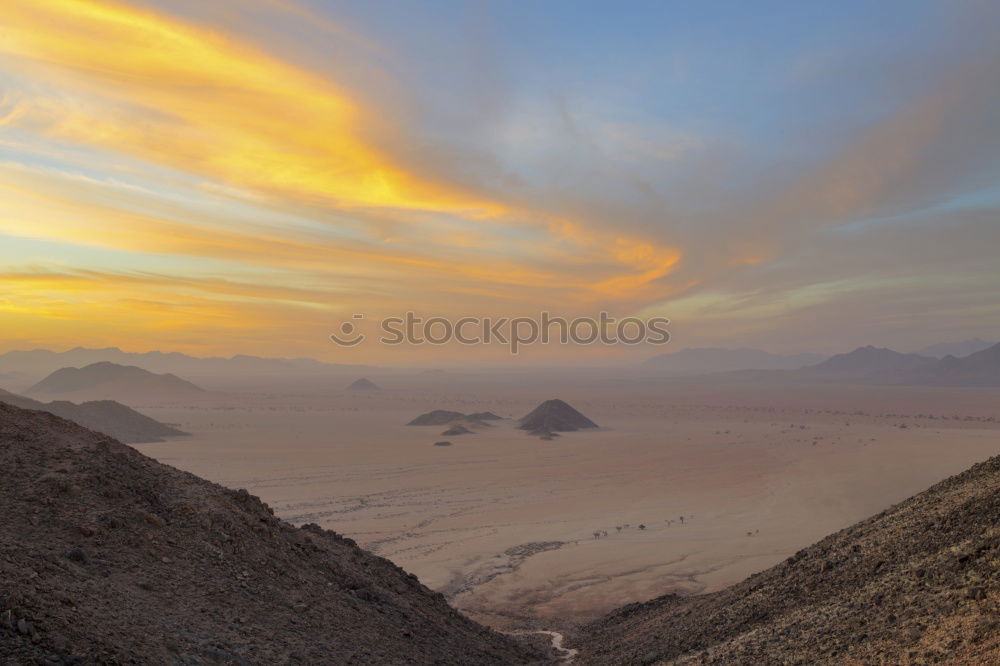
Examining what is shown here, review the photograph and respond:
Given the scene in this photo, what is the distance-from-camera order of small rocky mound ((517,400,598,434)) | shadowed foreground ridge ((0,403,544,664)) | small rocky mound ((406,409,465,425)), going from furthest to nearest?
small rocky mound ((406,409,465,425)) → small rocky mound ((517,400,598,434)) → shadowed foreground ridge ((0,403,544,664))

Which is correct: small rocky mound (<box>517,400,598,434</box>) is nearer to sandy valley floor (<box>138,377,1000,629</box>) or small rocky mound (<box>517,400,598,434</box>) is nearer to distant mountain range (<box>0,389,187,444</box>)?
sandy valley floor (<box>138,377,1000,629</box>)

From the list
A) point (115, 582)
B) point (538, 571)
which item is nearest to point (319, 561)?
point (115, 582)

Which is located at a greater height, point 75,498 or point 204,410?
point 75,498

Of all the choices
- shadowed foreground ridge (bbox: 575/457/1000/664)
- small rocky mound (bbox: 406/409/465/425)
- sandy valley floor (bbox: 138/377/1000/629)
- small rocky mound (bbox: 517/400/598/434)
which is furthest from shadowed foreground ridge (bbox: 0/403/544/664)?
small rocky mound (bbox: 406/409/465/425)

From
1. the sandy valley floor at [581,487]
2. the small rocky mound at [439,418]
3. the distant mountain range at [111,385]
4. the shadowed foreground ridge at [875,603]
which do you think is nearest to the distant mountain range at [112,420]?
the sandy valley floor at [581,487]

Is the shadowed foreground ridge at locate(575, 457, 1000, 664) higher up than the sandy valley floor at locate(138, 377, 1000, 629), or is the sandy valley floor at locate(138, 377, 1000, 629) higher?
the shadowed foreground ridge at locate(575, 457, 1000, 664)

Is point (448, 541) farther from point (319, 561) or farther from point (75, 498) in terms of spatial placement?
point (75, 498)

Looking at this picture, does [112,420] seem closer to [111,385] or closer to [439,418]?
[439,418]

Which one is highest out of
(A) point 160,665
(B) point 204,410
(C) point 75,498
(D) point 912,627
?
(C) point 75,498
